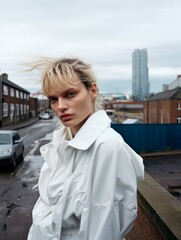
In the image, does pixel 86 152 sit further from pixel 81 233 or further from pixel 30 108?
pixel 30 108

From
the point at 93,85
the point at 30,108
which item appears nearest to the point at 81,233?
the point at 93,85

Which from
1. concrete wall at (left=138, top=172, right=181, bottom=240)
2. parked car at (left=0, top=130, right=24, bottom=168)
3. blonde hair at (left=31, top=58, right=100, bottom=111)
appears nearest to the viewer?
blonde hair at (left=31, top=58, right=100, bottom=111)

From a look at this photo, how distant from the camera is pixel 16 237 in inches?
239

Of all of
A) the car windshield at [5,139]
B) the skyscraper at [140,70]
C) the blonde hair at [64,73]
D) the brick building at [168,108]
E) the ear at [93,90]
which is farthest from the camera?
the skyscraper at [140,70]

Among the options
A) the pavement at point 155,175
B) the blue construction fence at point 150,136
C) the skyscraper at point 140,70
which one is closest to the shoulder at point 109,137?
the pavement at point 155,175

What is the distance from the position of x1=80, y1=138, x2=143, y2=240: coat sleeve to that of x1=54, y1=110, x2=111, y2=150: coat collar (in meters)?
0.08

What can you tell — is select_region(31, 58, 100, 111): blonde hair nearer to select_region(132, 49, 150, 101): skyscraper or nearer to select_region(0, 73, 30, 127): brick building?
select_region(0, 73, 30, 127): brick building

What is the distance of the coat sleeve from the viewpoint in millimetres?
1553

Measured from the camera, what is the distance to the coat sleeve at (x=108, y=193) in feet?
5.09

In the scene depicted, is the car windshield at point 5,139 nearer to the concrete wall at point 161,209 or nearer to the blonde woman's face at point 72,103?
the concrete wall at point 161,209

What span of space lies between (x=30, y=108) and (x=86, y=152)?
8652 centimetres

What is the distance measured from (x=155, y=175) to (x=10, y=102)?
4773cm

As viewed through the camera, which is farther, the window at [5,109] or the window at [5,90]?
the window at [5,90]

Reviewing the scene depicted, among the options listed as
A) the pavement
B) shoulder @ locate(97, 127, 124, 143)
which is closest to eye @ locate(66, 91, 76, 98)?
shoulder @ locate(97, 127, 124, 143)
